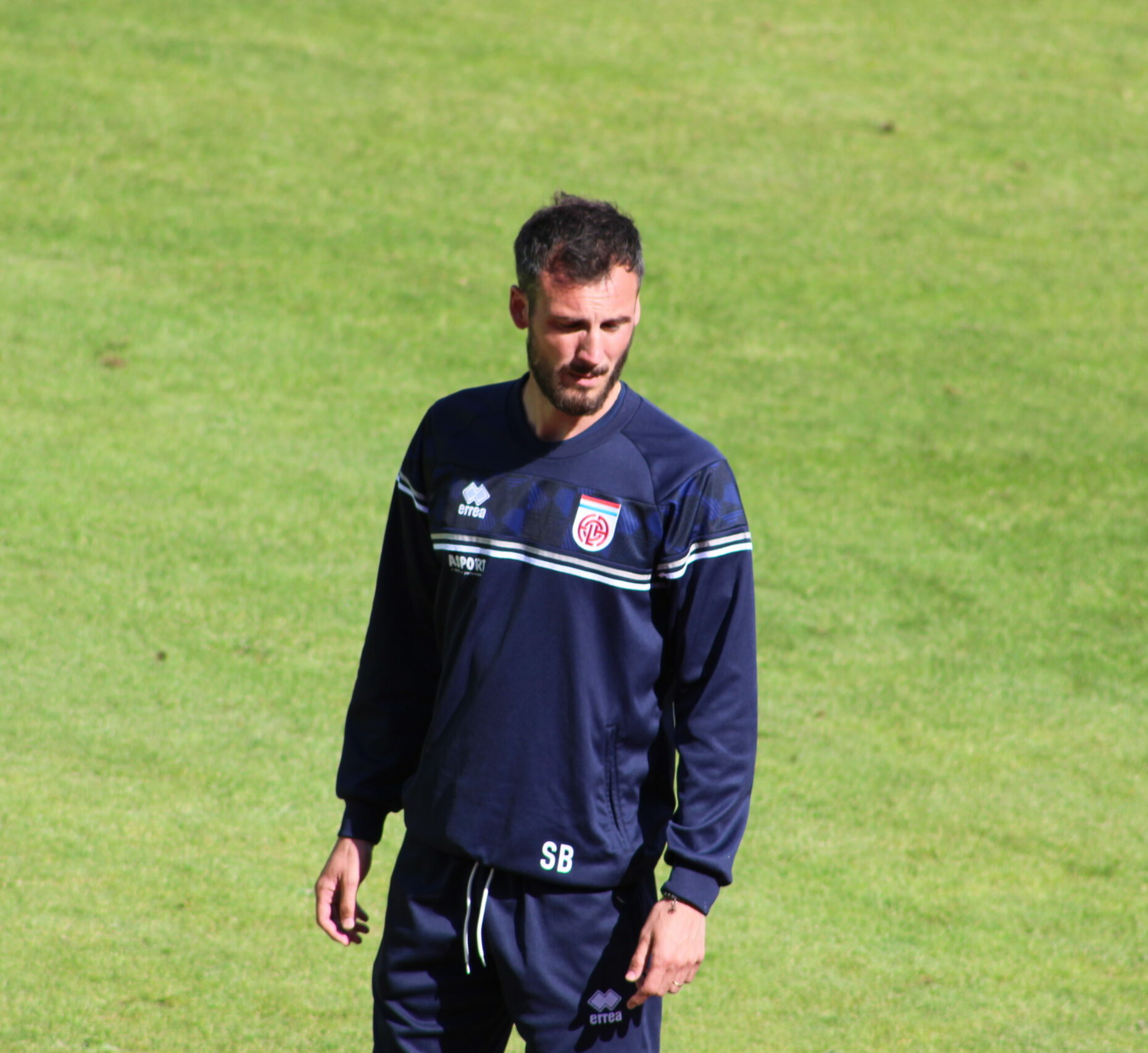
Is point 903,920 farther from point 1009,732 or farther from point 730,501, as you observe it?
point 730,501

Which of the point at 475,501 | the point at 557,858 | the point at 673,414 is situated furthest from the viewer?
the point at 673,414

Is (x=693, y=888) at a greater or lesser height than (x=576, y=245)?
lesser

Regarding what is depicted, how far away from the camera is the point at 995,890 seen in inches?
203

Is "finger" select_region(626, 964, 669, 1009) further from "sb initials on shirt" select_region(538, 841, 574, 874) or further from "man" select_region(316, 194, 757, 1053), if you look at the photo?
"sb initials on shirt" select_region(538, 841, 574, 874)

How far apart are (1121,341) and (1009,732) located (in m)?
3.86

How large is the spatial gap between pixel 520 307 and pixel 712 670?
768mm

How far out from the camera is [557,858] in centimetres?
268

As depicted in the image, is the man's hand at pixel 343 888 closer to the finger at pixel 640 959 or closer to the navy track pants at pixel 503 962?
the navy track pants at pixel 503 962

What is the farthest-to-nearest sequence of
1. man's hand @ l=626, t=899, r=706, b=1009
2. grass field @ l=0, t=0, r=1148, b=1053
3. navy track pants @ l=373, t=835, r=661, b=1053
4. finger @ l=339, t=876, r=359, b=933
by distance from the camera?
grass field @ l=0, t=0, r=1148, b=1053 → finger @ l=339, t=876, r=359, b=933 → navy track pants @ l=373, t=835, r=661, b=1053 → man's hand @ l=626, t=899, r=706, b=1009

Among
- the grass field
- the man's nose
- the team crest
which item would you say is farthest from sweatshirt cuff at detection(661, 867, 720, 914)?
the grass field

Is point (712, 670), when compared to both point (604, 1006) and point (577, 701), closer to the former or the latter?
point (577, 701)

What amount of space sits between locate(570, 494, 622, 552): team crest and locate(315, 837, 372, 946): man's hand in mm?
796

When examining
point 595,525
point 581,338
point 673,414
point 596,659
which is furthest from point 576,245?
point 673,414

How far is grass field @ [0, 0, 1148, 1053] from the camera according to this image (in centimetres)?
469
